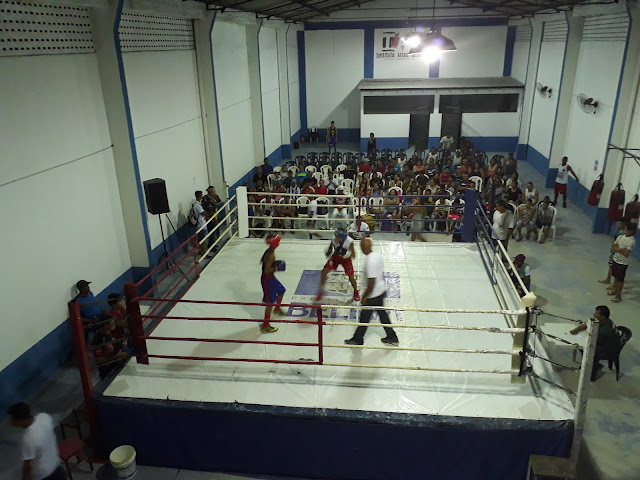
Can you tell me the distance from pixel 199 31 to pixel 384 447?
30.1 ft

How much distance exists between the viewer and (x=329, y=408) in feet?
14.8

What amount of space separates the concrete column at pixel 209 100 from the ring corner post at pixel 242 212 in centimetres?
209

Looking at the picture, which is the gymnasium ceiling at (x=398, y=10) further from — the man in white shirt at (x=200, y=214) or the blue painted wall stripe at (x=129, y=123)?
the blue painted wall stripe at (x=129, y=123)

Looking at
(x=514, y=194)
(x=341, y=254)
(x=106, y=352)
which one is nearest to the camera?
(x=106, y=352)

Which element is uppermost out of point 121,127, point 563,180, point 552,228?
point 121,127

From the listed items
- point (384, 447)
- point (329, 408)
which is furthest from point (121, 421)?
point (384, 447)

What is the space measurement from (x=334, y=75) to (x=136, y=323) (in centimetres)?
1686

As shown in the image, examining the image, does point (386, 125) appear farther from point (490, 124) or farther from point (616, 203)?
point (616, 203)

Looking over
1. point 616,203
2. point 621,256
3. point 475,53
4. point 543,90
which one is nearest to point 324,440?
point 621,256

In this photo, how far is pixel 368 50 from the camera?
63.8 ft

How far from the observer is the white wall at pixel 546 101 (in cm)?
1417

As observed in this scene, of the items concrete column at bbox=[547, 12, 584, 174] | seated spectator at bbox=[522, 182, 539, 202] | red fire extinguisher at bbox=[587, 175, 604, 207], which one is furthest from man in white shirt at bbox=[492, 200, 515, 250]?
concrete column at bbox=[547, 12, 584, 174]

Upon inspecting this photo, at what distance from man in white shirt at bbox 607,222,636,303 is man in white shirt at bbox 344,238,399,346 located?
4328 mm

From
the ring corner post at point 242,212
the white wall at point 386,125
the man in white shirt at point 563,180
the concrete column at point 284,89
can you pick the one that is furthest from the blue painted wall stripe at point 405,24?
the ring corner post at point 242,212
